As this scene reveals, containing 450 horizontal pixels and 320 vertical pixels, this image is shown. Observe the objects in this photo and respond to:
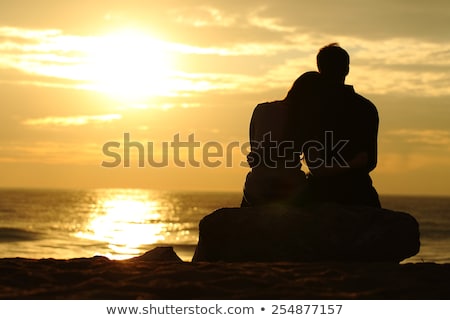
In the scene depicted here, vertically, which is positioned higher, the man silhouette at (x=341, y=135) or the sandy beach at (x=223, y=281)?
the man silhouette at (x=341, y=135)

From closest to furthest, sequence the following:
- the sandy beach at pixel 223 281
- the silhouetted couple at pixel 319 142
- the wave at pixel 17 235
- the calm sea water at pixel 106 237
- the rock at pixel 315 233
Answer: the sandy beach at pixel 223 281 → the rock at pixel 315 233 → the silhouetted couple at pixel 319 142 → the calm sea water at pixel 106 237 → the wave at pixel 17 235

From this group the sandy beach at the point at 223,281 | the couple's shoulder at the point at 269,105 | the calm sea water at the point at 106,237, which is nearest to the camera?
the sandy beach at the point at 223,281

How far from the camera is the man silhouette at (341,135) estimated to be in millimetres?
7480

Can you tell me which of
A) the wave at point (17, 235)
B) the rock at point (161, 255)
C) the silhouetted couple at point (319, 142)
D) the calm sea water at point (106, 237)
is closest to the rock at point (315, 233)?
the silhouetted couple at point (319, 142)

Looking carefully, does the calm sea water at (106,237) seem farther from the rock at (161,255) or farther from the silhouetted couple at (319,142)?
the silhouetted couple at (319,142)

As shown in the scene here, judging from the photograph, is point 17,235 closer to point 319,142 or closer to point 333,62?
point 319,142

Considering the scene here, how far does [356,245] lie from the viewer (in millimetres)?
7391

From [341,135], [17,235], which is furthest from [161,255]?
[17,235]

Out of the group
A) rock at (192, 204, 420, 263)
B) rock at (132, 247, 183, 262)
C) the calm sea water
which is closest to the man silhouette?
rock at (192, 204, 420, 263)

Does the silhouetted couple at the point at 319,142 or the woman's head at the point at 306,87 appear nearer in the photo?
the silhouetted couple at the point at 319,142

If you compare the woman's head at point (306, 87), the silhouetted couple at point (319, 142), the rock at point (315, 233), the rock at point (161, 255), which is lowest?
the rock at point (161, 255)

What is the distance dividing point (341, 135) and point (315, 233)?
1.03 metres
